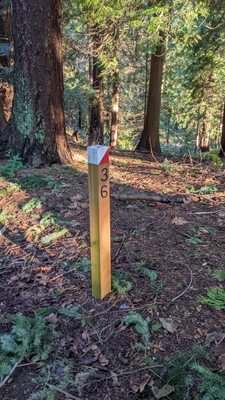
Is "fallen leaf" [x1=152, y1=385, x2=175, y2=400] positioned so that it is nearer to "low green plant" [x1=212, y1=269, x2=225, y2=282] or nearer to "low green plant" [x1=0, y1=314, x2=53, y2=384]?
"low green plant" [x1=0, y1=314, x2=53, y2=384]

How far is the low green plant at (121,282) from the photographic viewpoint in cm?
277

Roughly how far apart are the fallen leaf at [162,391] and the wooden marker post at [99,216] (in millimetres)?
888

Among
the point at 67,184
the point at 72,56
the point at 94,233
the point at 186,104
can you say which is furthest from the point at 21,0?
the point at 186,104

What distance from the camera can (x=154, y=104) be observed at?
10250mm

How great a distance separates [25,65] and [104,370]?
4784 mm

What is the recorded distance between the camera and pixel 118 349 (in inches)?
88.7

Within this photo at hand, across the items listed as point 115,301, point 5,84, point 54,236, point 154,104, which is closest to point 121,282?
point 115,301

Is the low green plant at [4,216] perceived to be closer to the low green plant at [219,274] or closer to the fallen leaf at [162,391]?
the low green plant at [219,274]

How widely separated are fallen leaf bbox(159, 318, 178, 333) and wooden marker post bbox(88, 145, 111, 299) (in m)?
0.54

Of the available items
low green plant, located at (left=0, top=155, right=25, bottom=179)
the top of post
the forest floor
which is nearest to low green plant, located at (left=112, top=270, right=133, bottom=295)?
the forest floor

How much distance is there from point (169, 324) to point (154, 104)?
8.79m

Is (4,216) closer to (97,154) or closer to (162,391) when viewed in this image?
(97,154)

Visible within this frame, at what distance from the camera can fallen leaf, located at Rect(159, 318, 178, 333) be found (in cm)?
237

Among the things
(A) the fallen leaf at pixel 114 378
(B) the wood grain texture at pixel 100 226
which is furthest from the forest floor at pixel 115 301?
(B) the wood grain texture at pixel 100 226
